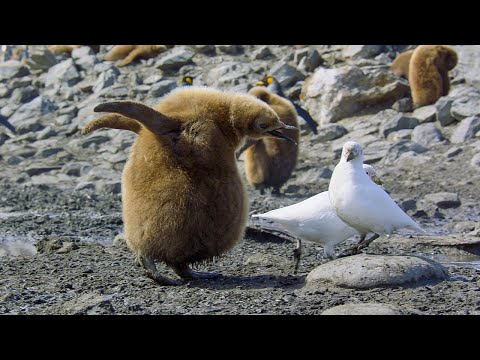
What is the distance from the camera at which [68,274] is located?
488 centimetres

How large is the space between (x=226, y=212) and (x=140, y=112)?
715 mm

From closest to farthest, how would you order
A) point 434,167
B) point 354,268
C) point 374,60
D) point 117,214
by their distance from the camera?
point 354,268
point 117,214
point 434,167
point 374,60

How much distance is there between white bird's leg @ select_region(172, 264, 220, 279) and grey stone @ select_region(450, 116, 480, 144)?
225 inches

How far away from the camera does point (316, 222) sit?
488 cm

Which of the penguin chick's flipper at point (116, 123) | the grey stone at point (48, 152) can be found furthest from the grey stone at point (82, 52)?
the penguin chick's flipper at point (116, 123)

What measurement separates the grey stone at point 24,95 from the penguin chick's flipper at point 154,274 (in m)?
10.2

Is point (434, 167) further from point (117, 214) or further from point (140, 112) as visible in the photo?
point (140, 112)

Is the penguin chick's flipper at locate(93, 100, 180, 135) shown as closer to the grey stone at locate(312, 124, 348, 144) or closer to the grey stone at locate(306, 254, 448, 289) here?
the grey stone at locate(306, 254, 448, 289)

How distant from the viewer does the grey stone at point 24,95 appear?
14.1 metres

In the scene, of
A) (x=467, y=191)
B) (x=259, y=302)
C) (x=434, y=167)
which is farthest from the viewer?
(x=434, y=167)

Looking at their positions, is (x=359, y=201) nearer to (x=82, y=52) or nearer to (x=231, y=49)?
(x=231, y=49)

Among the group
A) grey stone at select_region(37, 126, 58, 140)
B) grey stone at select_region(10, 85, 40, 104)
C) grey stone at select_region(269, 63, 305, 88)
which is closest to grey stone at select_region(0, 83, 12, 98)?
grey stone at select_region(10, 85, 40, 104)

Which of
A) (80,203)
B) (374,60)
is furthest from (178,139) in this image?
(374,60)

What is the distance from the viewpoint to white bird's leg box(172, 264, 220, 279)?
4588mm
